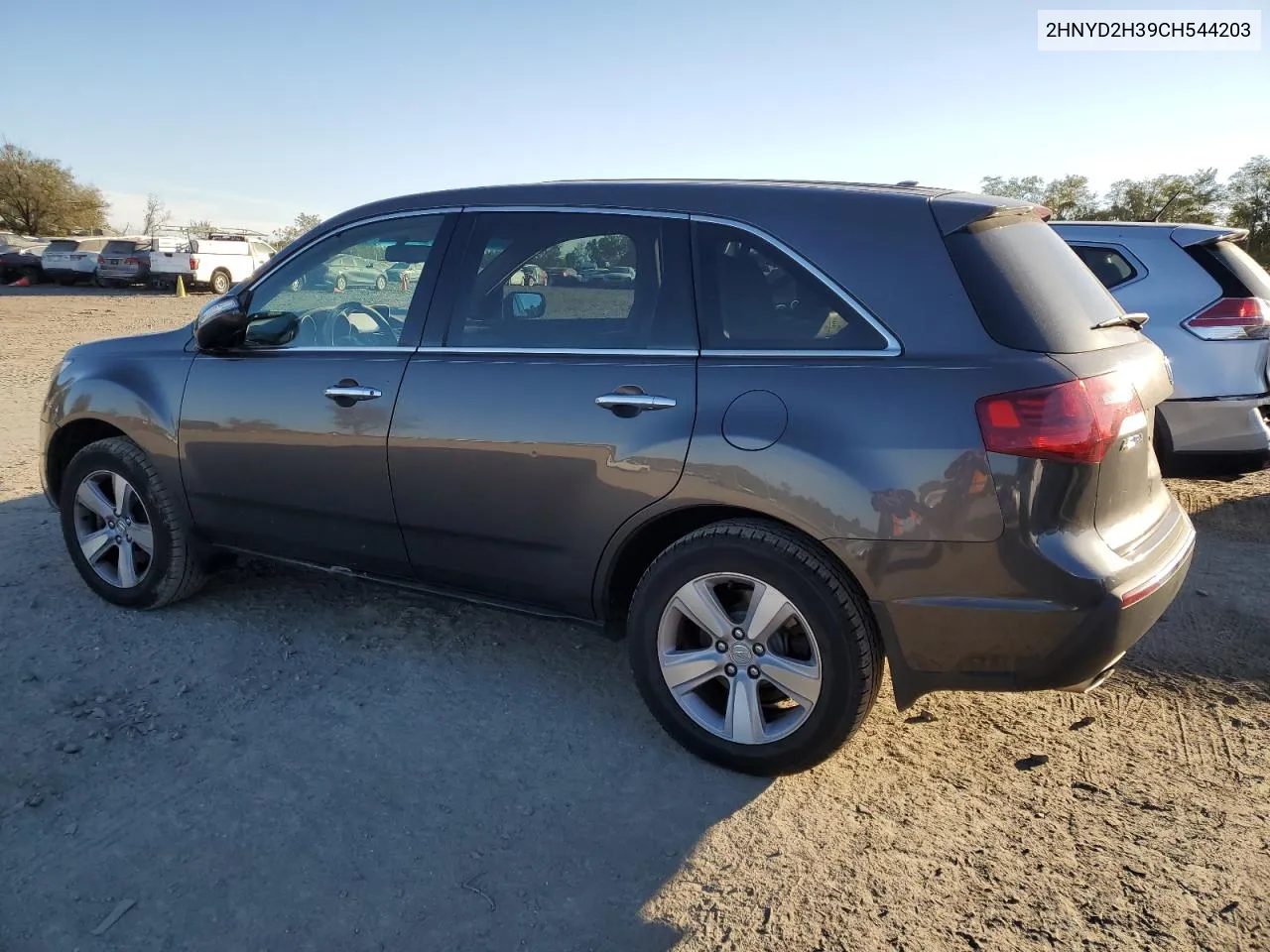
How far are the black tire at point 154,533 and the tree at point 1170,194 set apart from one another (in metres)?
24.3

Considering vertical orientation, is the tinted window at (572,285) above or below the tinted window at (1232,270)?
below

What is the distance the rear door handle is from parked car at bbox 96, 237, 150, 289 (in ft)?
93.9

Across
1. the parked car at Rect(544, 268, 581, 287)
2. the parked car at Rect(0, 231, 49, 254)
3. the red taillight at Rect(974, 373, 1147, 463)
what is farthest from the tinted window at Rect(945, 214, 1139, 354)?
the parked car at Rect(0, 231, 49, 254)

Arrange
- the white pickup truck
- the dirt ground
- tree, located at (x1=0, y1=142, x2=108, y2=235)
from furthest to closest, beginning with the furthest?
tree, located at (x1=0, y1=142, x2=108, y2=235)
the white pickup truck
the dirt ground

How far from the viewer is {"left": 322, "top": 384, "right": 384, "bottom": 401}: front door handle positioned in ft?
12.0

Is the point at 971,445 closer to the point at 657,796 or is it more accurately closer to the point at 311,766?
the point at 657,796

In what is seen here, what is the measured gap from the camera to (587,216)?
3453mm

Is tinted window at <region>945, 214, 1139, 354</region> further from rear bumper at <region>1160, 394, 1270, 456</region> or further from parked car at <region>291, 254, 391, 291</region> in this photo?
rear bumper at <region>1160, 394, 1270, 456</region>

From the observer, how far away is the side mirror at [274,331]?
13.2 ft

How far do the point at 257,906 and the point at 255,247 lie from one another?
30933 millimetres

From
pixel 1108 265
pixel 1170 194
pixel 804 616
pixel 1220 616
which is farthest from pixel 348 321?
pixel 1170 194

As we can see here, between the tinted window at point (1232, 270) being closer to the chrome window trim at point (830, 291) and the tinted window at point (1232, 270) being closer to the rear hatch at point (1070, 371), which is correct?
the rear hatch at point (1070, 371)

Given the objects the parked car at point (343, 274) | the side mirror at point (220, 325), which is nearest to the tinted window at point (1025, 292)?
the parked car at point (343, 274)

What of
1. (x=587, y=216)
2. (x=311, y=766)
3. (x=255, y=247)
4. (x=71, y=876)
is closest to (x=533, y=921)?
(x=311, y=766)
